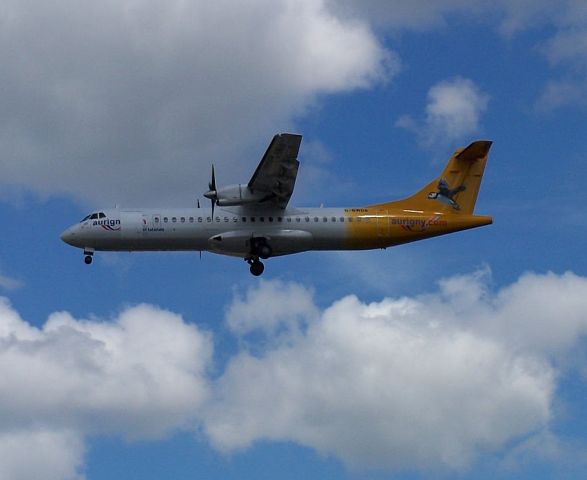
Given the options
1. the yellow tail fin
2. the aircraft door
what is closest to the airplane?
the aircraft door

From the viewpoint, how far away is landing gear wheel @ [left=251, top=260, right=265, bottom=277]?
47875 millimetres

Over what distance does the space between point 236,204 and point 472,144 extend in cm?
1206

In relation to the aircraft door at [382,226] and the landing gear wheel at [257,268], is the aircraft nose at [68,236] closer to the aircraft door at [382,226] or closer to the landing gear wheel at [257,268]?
the landing gear wheel at [257,268]

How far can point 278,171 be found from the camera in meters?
44.6

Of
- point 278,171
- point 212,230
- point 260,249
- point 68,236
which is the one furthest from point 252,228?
point 68,236

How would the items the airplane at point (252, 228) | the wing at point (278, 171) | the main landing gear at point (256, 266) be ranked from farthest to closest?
the main landing gear at point (256, 266) → the airplane at point (252, 228) → the wing at point (278, 171)

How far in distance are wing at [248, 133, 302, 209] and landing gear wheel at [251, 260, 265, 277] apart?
3.13 metres

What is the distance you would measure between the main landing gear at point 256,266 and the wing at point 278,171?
3.06m

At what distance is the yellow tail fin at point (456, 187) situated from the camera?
48.2 meters

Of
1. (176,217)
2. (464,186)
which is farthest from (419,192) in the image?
(176,217)

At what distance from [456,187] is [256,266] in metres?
10.5

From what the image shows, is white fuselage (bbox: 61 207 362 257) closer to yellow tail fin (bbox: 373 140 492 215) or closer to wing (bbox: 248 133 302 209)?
wing (bbox: 248 133 302 209)

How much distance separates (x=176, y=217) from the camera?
153 ft

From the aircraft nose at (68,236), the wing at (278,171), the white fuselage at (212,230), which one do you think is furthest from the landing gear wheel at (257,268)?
the aircraft nose at (68,236)
